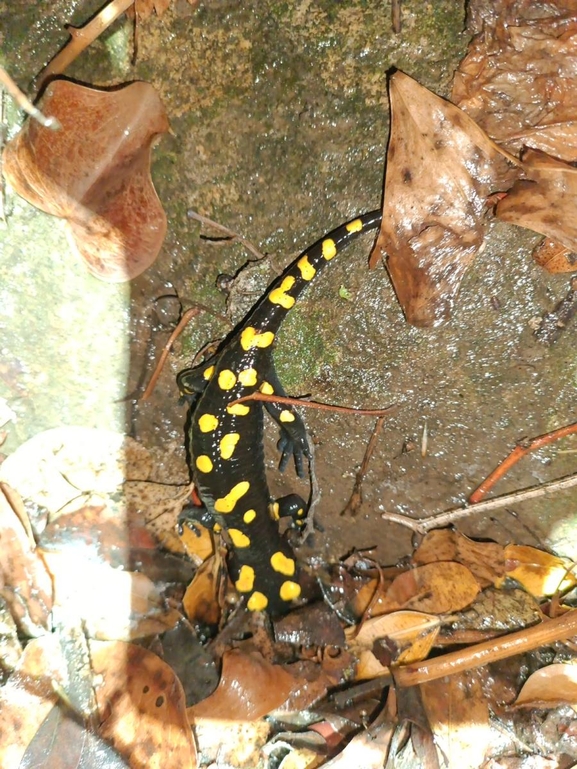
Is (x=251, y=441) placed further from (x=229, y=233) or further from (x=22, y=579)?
(x=22, y=579)

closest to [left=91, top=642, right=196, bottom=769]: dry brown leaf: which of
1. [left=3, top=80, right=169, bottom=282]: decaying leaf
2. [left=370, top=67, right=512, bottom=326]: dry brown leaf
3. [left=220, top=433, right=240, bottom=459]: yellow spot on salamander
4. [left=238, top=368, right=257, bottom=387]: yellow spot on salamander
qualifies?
[left=220, top=433, right=240, bottom=459]: yellow spot on salamander

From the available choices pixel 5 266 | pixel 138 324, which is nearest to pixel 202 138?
pixel 138 324

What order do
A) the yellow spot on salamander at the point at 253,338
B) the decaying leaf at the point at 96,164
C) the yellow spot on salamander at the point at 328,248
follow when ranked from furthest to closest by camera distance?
the yellow spot on salamander at the point at 253,338 < the yellow spot on salamander at the point at 328,248 < the decaying leaf at the point at 96,164

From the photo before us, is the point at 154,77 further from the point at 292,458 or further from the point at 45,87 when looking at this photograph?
the point at 292,458

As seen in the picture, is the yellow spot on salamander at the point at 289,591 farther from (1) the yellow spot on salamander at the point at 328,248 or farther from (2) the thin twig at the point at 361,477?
(1) the yellow spot on salamander at the point at 328,248

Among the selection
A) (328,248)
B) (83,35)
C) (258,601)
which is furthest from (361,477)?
(83,35)

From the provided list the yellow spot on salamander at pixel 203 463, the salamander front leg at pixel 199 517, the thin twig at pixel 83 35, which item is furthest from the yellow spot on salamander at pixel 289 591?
the thin twig at pixel 83 35
